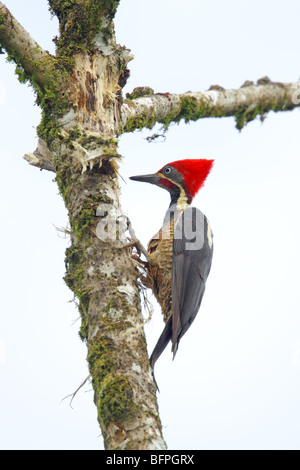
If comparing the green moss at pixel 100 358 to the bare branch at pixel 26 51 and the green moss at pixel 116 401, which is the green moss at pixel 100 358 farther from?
the bare branch at pixel 26 51

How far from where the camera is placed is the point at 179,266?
3.68m

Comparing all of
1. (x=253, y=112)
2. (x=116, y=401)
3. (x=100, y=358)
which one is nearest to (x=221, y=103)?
(x=253, y=112)

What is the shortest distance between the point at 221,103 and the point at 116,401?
2639mm

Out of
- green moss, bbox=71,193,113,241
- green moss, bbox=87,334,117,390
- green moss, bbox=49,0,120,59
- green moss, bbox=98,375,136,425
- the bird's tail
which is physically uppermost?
green moss, bbox=49,0,120,59

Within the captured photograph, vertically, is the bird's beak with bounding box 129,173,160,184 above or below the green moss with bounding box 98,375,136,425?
above

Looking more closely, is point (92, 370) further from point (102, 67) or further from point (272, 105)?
point (272, 105)

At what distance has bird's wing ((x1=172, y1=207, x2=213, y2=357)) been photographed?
3.49 meters

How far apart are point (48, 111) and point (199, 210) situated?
1578 millimetres

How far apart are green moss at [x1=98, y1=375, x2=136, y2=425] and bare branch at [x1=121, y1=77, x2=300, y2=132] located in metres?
2.14

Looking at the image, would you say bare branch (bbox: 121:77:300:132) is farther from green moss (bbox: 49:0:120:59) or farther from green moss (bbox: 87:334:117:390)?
green moss (bbox: 87:334:117:390)

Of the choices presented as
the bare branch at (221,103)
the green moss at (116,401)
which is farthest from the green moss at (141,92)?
the green moss at (116,401)

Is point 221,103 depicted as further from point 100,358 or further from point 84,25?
point 100,358

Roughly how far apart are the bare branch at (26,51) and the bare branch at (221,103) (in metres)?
0.85

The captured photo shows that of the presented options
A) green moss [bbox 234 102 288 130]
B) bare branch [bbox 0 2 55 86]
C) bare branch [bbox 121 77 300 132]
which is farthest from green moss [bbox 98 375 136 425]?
green moss [bbox 234 102 288 130]
